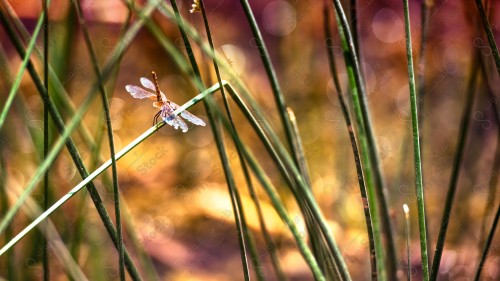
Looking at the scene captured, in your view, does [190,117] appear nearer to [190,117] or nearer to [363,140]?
[190,117]

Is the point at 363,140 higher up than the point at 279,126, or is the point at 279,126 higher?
the point at 279,126

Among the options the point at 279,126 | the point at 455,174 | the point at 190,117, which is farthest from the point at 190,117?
the point at 279,126

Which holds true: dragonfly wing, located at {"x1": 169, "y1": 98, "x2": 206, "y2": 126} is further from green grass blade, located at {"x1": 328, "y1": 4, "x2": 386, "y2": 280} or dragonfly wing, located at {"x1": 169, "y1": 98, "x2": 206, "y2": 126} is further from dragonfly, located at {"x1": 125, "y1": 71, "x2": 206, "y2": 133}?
green grass blade, located at {"x1": 328, "y1": 4, "x2": 386, "y2": 280}

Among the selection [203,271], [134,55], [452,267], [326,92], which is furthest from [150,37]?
[452,267]

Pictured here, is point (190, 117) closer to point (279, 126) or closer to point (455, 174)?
point (455, 174)

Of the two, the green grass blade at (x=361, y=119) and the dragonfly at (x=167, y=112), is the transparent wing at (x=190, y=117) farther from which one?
the green grass blade at (x=361, y=119)

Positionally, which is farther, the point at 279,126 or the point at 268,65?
the point at 279,126

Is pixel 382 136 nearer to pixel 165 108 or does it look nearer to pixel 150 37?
pixel 150 37

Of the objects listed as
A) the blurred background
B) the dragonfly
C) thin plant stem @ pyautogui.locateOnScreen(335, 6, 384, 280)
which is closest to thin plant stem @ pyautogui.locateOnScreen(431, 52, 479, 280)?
thin plant stem @ pyautogui.locateOnScreen(335, 6, 384, 280)
